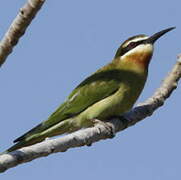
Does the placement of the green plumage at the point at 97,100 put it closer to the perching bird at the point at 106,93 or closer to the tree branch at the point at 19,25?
the perching bird at the point at 106,93

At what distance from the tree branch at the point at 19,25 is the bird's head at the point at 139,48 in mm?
2703

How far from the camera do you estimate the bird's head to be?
221 inches

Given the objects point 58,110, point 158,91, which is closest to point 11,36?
point 158,91

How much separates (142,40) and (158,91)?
1.18 m

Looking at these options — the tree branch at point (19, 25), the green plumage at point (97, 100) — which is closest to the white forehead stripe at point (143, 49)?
the green plumage at point (97, 100)

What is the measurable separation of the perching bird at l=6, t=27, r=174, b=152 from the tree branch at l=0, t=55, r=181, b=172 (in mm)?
269

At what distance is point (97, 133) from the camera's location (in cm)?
383

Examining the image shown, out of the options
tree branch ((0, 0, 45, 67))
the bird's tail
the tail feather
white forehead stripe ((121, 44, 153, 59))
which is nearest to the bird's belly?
the bird's tail

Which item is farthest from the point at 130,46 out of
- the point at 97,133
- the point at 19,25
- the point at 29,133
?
the point at 19,25

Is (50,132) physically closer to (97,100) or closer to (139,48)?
(97,100)

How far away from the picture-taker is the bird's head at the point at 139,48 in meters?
5.62

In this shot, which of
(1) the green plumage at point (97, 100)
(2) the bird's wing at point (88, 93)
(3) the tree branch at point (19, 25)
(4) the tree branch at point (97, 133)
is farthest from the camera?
(2) the bird's wing at point (88, 93)

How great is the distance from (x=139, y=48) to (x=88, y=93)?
71 cm

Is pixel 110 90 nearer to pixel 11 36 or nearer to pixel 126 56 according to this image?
pixel 126 56
